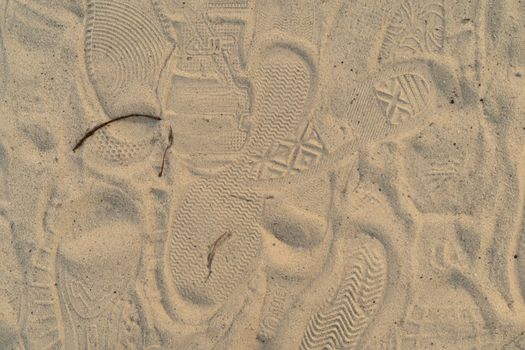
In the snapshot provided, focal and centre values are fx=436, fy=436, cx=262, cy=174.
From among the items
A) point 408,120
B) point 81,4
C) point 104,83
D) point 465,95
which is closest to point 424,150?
point 408,120

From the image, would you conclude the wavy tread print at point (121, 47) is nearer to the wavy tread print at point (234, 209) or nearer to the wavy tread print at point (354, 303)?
the wavy tread print at point (234, 209)

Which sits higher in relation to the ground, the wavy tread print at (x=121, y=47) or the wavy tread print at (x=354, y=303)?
the wavy tread print at (x=121, y=47)

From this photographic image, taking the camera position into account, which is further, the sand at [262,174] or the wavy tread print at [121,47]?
the wavy tread print at [121,47]

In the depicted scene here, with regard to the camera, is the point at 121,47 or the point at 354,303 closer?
the point at 354,303

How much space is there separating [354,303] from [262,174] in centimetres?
92

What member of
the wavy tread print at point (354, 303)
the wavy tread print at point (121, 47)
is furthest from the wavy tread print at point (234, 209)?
the wavy tread print at point (121, 47)

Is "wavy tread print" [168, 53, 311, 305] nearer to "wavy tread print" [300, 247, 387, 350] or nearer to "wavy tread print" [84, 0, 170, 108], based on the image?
"wavy tread print" [300, 247, 387, 350]

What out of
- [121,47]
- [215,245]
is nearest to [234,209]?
[215,245]

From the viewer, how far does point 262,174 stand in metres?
2.58

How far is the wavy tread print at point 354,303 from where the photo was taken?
2512mm

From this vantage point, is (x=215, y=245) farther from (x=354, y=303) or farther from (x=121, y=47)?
(x=121, y=47)

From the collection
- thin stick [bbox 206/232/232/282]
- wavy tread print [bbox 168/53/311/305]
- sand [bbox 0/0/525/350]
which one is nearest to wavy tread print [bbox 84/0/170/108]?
sand [bbox 0/0/525/350]

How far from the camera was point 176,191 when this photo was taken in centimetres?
259

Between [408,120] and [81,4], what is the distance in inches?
81.1
